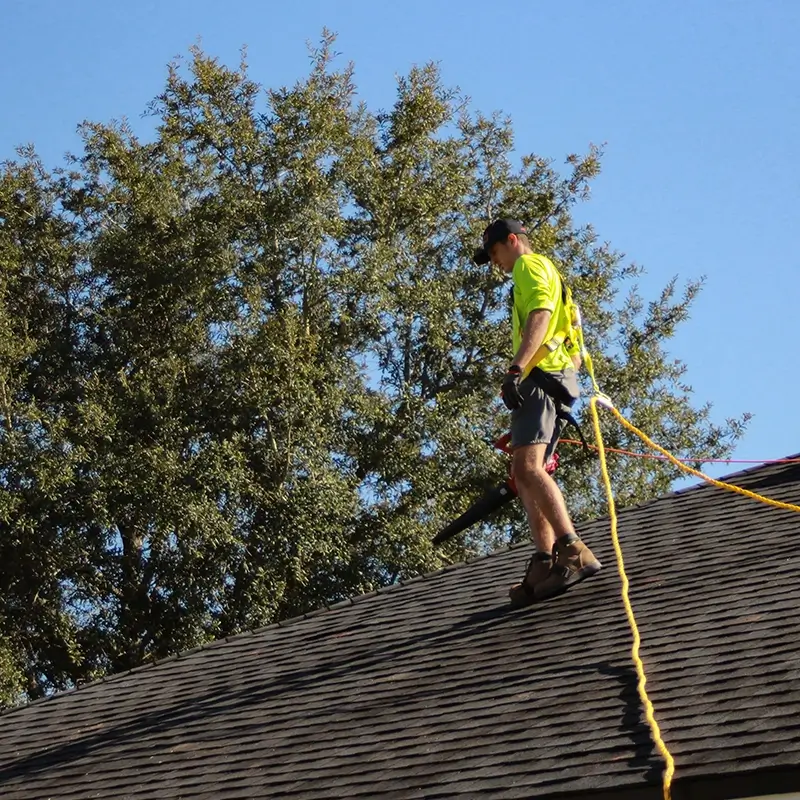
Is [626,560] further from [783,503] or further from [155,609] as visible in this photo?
[155,609]

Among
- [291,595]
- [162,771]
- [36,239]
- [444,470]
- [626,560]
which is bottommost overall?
[162,771]

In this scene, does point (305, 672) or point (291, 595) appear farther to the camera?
point (291, 595)

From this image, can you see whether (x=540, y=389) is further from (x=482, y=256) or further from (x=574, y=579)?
(x=574, y=579)

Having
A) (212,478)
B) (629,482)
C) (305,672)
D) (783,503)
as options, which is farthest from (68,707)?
(629,482)

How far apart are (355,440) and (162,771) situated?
15755 mm

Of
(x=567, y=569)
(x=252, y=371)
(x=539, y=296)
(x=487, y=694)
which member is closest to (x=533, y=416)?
(x=539, y=296)

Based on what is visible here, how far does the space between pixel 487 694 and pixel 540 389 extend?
171 centimetres

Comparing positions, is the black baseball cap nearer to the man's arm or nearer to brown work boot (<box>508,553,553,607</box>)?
the man's arm

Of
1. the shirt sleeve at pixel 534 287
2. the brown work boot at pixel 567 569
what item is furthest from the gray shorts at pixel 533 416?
the brown work boot at pixel 567 569

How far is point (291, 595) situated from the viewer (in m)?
21.2

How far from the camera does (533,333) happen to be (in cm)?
690

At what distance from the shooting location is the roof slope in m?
4.86

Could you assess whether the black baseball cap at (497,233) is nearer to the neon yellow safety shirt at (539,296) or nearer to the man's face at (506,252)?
the man's face at (506,252)

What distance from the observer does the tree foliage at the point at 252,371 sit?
68.2ft
